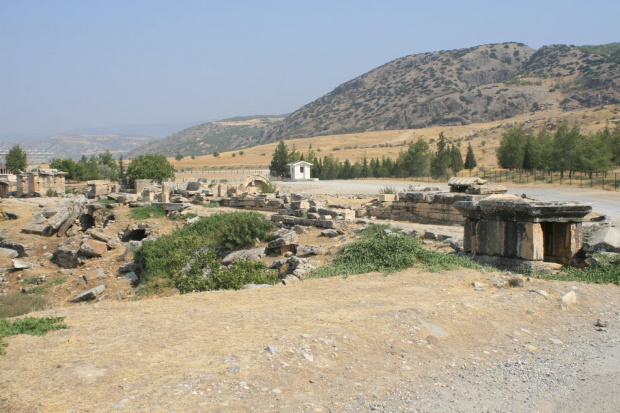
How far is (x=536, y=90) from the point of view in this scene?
97.4 m

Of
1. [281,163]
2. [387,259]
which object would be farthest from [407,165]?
[387,259]

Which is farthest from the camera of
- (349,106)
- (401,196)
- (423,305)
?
(349,106)

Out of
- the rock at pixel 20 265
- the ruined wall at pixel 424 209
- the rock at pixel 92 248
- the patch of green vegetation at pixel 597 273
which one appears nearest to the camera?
the patch of green vegetation at pixel 597 273

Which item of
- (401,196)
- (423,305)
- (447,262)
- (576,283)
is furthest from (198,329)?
(401,196)

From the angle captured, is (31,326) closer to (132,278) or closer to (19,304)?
(19,304)

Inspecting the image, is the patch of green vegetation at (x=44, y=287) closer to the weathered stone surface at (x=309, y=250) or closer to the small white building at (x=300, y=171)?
the weathered stone surface at (x=309, y=250)

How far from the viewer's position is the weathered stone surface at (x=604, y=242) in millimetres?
8812

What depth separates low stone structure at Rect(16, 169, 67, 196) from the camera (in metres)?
35.6

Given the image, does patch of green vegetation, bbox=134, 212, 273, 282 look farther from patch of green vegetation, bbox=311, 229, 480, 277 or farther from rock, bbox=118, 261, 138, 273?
patch of green vegetation, bbox=311, 229, 480, 277

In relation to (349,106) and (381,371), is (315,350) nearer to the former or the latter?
(381,371)

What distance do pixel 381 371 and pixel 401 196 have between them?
1177 centimetres

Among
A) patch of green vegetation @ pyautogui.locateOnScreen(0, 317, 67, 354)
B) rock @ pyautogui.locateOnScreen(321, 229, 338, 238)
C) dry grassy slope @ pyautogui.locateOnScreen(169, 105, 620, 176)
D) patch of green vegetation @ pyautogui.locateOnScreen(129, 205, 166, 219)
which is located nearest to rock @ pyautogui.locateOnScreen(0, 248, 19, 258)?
patch of green vegetation @ pyautogui.locateOnScreen(129, 205, 166, 219)

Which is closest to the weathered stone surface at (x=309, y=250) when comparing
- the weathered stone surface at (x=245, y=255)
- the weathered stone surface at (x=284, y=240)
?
the weathered stone surface at (x=284, y=240)

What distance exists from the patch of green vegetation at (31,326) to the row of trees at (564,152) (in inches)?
1346
